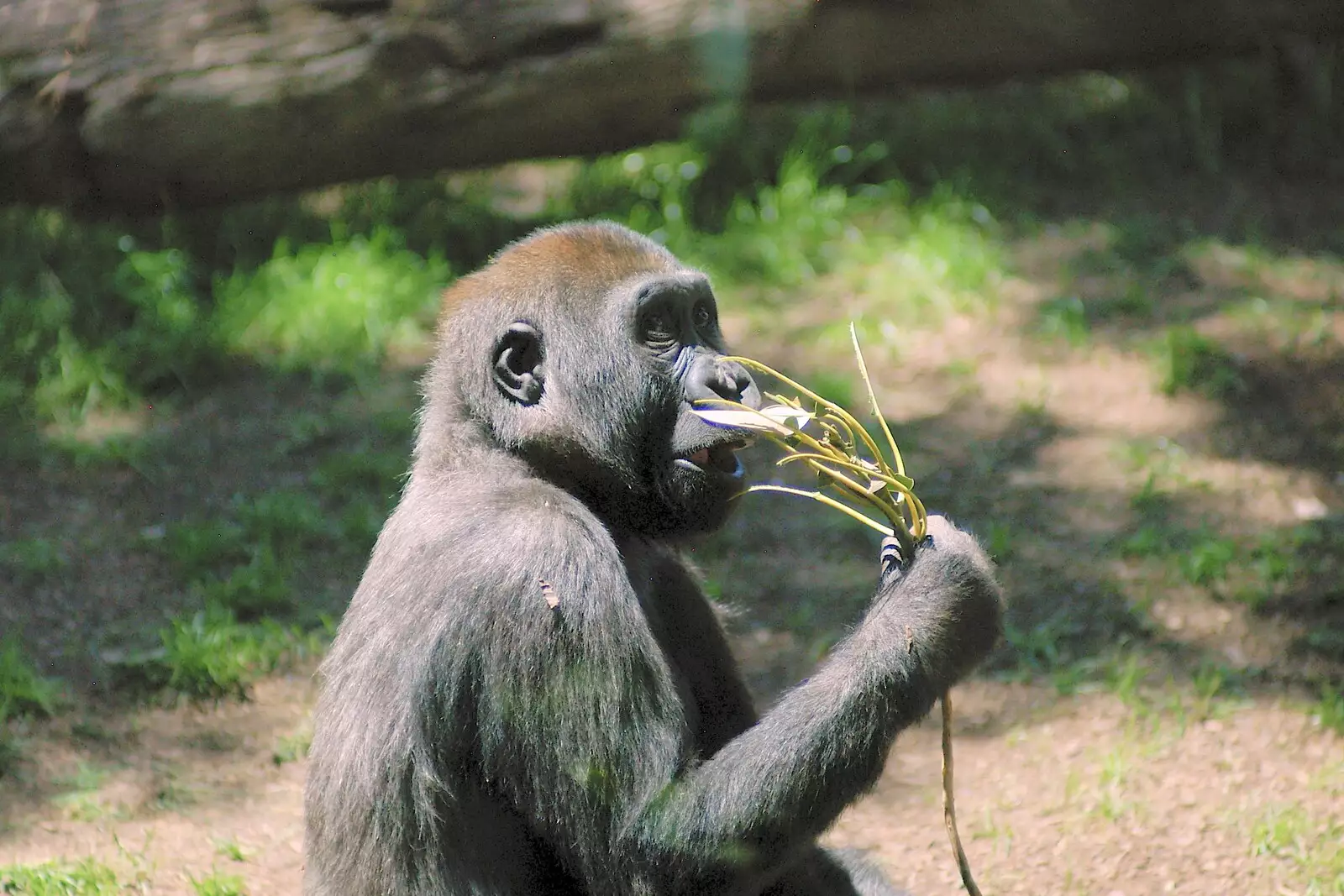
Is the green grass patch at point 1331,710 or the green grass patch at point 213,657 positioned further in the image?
the green grass patch at point 213,657

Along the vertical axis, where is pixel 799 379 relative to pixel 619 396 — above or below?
below

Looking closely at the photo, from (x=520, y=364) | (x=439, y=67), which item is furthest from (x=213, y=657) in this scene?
(x=439, y=67)

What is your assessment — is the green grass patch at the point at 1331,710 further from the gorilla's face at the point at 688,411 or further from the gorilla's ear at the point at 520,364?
the gorilla's ear at the point at 520,364

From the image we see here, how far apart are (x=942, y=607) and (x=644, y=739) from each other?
71 centimetres

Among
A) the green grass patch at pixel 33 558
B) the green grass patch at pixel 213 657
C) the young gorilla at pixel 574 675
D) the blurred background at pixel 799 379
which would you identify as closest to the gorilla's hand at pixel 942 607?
the young gorilla at pixel 574 675

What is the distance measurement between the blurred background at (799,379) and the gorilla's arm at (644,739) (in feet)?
2.40

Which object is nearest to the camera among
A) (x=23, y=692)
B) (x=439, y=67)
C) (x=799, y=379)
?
(x=23, y=692)

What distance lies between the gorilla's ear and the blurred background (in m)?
0.60

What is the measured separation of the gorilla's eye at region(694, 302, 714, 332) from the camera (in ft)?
12.5

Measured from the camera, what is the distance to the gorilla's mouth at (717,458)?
3568 mm

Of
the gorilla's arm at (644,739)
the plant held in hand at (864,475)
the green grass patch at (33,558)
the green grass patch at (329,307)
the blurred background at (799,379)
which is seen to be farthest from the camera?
the green grass patch at (329,307)

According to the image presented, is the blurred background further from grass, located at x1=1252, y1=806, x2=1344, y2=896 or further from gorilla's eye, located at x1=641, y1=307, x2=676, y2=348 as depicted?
gorilla's eye, located at x1=641, y1=307, x2=676, y2=348

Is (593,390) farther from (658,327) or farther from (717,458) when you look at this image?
(717,458)

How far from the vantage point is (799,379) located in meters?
6.85
